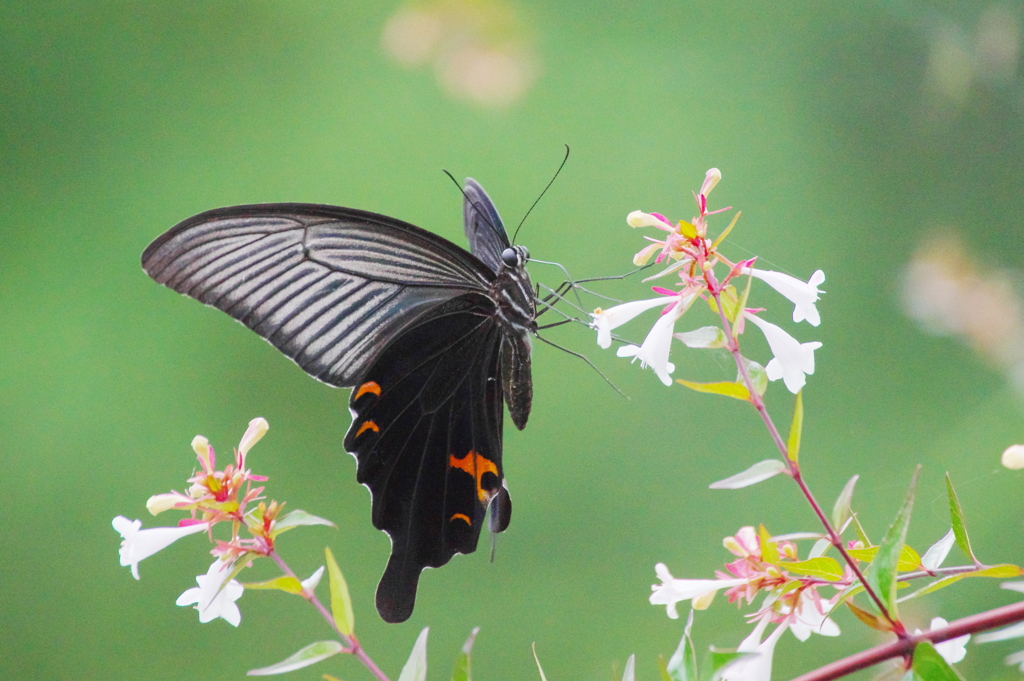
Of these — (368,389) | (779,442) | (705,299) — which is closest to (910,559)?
(779,442)

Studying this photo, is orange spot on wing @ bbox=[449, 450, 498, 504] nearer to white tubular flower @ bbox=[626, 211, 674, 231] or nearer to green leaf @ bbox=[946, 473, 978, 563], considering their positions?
white tubular flower @ bbox=[626, 211, 674, 231]

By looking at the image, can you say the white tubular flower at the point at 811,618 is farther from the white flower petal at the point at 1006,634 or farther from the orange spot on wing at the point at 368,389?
the orange spot on wing at the point at 368,389

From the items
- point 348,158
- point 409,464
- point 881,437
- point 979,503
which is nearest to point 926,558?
point 409,464

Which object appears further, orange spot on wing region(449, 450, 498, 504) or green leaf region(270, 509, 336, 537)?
orange spot on wing region(449, 450, 498, 504)

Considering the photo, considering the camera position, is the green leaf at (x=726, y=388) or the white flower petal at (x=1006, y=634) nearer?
the white flower petal at (x=1006, y=634)

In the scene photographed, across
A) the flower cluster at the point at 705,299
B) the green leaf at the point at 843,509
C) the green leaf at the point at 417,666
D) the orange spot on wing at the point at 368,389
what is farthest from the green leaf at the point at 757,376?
the orange spot on wing at the point at 368,389

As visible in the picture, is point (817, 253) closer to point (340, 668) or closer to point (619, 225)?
point (619, 225)

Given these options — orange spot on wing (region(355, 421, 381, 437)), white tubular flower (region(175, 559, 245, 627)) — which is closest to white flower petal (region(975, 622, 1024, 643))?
white tubular flower (region(175, 559, 245, 627))
